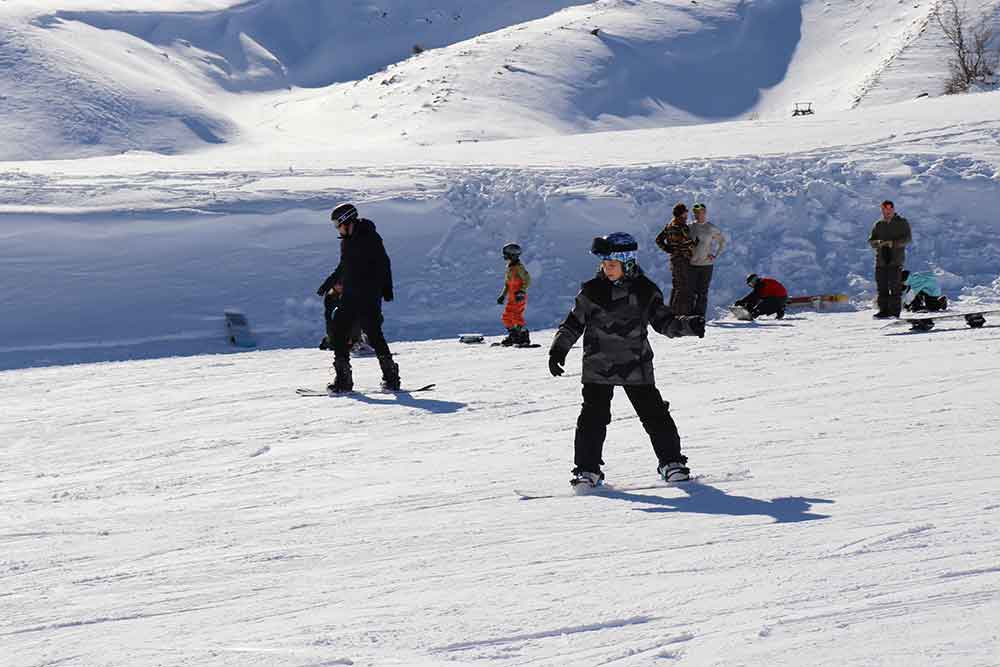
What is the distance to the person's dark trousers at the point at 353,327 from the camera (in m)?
11.6

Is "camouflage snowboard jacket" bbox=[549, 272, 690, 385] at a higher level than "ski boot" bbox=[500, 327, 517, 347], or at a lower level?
higher

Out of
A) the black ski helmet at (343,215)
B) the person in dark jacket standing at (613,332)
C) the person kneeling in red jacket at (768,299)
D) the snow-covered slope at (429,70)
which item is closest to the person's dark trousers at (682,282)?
the person kneeling in red jacket at (768,299)

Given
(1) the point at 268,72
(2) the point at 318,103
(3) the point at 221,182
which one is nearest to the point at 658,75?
(2) the point at 318,103

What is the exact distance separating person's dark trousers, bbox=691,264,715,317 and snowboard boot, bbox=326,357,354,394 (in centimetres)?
601

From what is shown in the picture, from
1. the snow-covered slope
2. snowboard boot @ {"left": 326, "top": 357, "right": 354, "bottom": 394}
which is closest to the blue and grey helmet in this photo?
snowboard boot @ {"left": 326, "top": 357, "right": 354, "bottom": 394}

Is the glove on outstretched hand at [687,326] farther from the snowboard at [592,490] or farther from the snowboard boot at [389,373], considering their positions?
the snowboard boot at [389,373]

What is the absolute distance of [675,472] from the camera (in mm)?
7219

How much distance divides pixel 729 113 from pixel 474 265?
118 feet

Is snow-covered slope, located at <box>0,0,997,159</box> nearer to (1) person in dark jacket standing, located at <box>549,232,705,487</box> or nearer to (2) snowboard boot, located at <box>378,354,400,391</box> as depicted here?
(2) snowboard boot, located at <box>378,354,400,391</box>

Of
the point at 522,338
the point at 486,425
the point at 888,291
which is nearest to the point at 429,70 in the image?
the point at 888,291

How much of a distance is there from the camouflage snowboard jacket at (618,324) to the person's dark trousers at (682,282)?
375 inches

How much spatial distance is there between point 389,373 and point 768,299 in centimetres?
701

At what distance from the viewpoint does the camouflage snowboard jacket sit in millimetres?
7012

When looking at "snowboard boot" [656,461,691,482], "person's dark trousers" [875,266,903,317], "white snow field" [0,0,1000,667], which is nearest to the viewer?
"white snow field" [0,0,1000,667]
